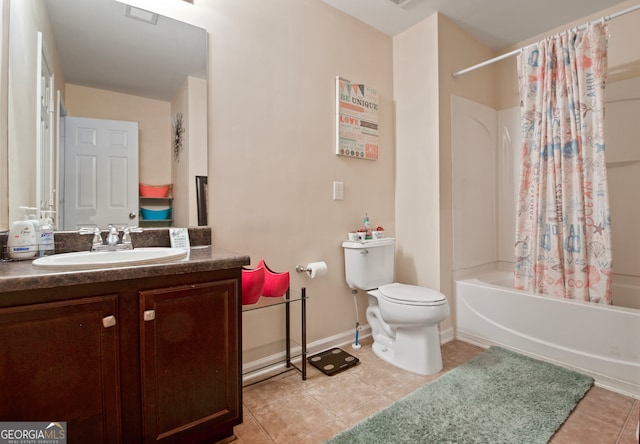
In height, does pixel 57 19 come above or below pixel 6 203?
above

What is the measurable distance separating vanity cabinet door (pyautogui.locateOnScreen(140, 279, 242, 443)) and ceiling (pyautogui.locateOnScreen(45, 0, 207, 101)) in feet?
3.50

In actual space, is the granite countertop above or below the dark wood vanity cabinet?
above

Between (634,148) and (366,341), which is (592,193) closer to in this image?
(634,148)

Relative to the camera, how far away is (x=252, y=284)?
156 cm

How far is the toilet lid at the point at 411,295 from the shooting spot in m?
1.87

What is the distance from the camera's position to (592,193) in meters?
1.91

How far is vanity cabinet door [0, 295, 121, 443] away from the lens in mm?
896

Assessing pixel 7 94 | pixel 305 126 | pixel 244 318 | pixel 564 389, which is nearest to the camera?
pixel 7 94

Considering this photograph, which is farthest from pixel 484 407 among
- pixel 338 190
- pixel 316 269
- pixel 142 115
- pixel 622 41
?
pixel 622 41

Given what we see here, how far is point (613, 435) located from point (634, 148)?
6.35ft

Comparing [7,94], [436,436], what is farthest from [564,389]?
[7,94]

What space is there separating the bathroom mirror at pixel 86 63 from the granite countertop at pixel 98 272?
0.41m

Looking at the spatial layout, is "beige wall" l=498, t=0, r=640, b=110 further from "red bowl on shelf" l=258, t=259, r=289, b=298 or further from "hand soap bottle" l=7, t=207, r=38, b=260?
"hand soap bottle" l=7, t=207, r=38, b=260

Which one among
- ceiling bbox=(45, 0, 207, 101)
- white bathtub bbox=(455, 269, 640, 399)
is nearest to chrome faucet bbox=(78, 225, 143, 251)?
ceiling bbox=(45, 0, 207, 101)
